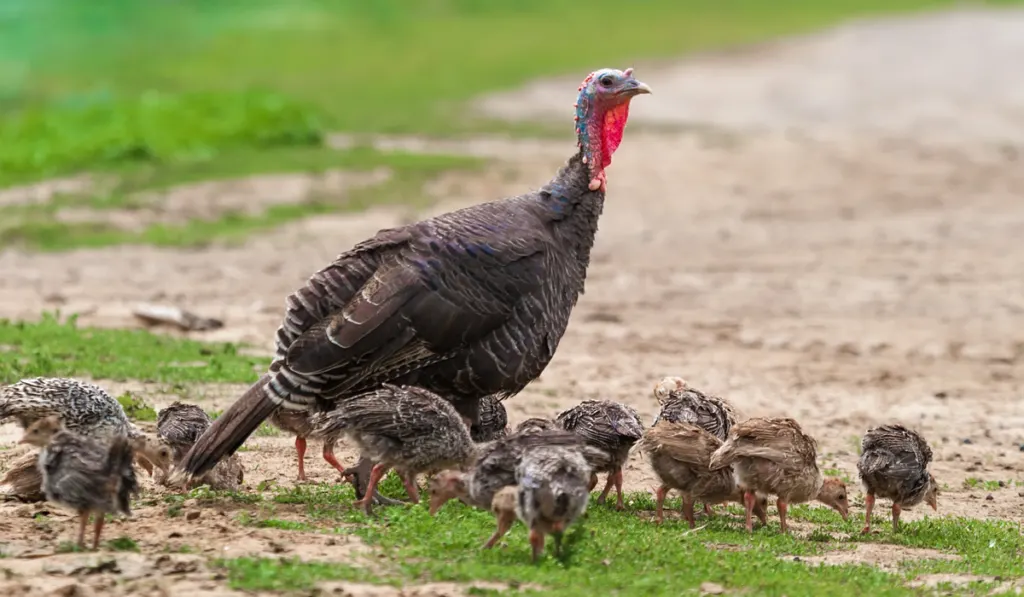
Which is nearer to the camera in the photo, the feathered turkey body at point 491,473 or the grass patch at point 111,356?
the feathered turkey body at point 491,473

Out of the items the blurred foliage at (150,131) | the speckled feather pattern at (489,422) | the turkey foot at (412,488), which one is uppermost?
the blurred foliage at (150,131)

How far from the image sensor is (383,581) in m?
7.23

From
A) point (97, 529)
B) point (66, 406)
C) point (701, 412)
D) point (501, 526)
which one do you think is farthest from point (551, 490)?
point (66, 406)

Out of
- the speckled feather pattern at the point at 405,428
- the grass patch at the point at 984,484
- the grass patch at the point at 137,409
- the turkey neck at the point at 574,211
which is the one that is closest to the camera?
the speckled feather pattern at the point at 405,428

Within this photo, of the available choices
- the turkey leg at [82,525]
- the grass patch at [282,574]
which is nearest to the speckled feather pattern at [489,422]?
the grass patch at [282,574]

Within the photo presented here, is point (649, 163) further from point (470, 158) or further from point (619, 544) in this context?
point (619, 544)

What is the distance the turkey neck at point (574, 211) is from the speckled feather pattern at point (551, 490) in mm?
2229

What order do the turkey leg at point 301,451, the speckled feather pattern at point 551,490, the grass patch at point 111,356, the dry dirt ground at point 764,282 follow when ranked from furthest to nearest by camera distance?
the grass patch at point 111,356
the dry dirt ground at point 764,282
the turkey leg at point 301,451
the speckled feather pattern at point 551,490

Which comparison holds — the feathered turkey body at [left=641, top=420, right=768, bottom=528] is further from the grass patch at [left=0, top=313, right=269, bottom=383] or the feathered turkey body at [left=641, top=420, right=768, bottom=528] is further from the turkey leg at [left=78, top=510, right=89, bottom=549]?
the grass patch at [left=0, top=313, right=269, bottom=383]

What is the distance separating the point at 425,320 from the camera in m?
8.96

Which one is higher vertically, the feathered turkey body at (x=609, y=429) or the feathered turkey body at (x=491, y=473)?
the feathered turkey body at (x=609, y=429)

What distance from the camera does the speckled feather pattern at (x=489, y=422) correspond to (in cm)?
961

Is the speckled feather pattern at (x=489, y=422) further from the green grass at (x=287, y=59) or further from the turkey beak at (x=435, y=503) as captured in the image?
the green grass at (x=287, y=59)

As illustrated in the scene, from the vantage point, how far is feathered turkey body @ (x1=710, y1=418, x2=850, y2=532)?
8.77m
